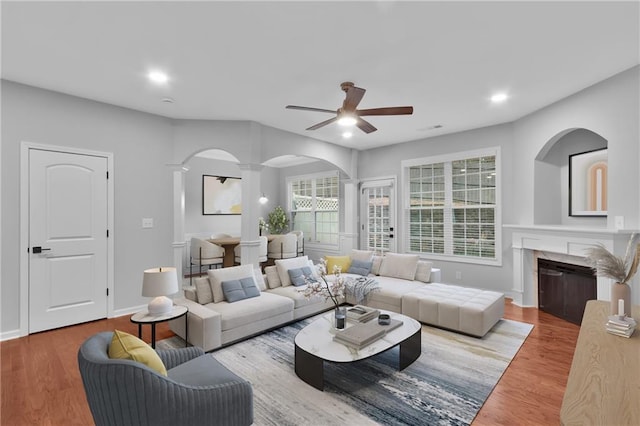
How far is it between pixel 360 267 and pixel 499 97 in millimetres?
3022

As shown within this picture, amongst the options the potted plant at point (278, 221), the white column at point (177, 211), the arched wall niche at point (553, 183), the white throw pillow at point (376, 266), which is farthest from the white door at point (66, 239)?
the arched wall niche at point (553, 183)

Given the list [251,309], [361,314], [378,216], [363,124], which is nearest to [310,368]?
[361,314]

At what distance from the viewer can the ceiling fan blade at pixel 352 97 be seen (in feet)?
8.89

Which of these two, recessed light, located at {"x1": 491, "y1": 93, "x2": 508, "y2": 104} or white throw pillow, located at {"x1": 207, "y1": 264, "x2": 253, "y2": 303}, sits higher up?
recessed light, located at {"x1": 491, "y1": 93, "x2": 508, "y2": 104}

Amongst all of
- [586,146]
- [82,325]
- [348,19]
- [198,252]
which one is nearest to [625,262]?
[348,19]

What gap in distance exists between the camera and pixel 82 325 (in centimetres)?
382

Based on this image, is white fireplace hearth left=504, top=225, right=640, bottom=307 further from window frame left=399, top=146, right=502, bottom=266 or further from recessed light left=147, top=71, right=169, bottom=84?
recessed light left=147, top=71, right=169, bottom=84

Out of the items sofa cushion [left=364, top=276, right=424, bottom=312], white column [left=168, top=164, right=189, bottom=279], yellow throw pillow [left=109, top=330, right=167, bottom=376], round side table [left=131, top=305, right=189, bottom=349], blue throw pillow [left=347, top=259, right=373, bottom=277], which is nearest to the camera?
yellow throw pillow [left=109, top=330, right=167, bottom=376]

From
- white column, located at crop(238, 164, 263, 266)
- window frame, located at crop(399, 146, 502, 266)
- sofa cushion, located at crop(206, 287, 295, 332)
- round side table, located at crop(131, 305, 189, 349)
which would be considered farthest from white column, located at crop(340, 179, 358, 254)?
round side table, located at crop(131, 305, 189, 349)

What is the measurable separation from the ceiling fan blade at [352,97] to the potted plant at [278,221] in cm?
558

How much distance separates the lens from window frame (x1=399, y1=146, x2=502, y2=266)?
16.6 feet

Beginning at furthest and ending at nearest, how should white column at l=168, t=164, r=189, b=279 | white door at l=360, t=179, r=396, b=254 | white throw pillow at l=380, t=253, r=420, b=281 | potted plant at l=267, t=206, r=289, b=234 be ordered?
potted plant at l=267, t=206, r=289, b=234, white door at l=360, t=179, r=396, b=254, white throw pillow at l=380, t=253, r=420, b=281, white column at l=168, t=164, r=189, b=279

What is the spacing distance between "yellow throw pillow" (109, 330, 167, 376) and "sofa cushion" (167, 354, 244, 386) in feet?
0.68

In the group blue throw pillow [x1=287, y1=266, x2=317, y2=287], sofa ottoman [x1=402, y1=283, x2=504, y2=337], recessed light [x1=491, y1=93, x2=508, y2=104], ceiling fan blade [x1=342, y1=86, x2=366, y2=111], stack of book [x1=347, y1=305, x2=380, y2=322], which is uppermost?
recessed light [x1=491, y1=93, x2=508, y2=104]
